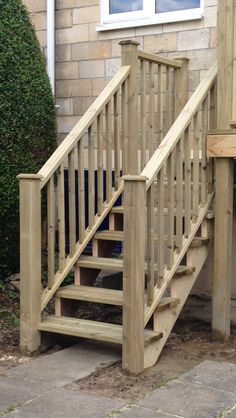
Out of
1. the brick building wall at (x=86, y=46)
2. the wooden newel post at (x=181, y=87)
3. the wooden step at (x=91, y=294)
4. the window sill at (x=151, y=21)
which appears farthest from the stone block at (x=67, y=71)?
the wooden step at (x=91, y=294)

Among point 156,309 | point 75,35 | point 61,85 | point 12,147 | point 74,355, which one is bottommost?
point 74,355

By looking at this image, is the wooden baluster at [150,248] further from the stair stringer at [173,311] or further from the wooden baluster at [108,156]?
the wooden baluster at [108,156]

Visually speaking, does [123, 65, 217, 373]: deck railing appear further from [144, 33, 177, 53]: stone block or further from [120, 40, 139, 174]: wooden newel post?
[144, 33, 177, 53]: stone block

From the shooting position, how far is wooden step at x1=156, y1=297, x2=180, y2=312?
4.62m

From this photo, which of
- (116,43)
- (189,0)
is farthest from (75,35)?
(189,0)

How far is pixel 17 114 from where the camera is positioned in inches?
239

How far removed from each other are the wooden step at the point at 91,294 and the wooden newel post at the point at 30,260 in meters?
0.30

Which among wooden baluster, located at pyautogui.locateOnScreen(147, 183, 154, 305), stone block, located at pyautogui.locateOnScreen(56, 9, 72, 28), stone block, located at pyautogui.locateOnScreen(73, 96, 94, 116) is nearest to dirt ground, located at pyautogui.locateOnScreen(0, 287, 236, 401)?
wooden baluster, located at pyautogui.locateOnScreen(147, 183, 154, 305)

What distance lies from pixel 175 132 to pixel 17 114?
1902 millimetres

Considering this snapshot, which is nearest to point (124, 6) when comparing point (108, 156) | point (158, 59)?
point (158, 59)

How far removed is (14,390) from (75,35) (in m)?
4.43

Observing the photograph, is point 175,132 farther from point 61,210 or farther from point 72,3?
point 72,3

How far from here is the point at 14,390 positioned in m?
4.05

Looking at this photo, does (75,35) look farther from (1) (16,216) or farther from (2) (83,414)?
(2) (83,414)
